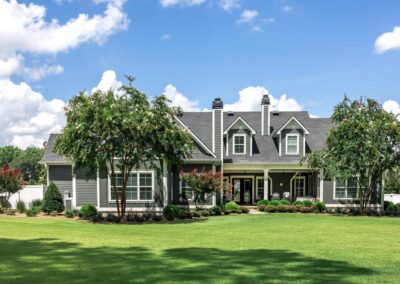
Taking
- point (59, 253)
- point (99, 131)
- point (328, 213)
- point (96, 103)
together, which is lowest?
point (328, 213)

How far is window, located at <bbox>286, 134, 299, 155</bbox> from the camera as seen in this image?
2816 centimetres

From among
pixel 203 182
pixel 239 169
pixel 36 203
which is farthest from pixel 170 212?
pixel 36 203

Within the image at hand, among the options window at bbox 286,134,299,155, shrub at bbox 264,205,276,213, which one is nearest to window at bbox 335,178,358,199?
window at bbox 286,134,299,155

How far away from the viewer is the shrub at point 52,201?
22969mm

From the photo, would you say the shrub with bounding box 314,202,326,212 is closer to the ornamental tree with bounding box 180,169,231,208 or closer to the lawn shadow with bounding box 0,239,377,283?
the ornamental tree with bounding box 180,169,231,208

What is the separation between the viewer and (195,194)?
23266 mm

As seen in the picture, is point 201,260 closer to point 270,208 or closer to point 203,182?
point 203,182

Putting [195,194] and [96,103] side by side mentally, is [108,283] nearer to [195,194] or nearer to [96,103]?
[96,103]

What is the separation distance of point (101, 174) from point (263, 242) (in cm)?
1459

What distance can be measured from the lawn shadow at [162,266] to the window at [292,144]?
1933 centimetres

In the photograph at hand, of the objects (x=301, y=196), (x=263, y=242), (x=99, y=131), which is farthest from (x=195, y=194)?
(x=263, y=242)

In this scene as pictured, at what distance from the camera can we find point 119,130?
1800 cm

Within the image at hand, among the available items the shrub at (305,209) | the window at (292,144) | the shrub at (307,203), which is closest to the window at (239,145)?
the window at (292,144)

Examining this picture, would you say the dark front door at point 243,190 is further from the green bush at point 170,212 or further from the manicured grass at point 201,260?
the manicured grass at point 201,260
